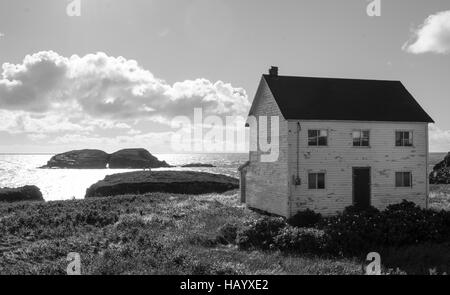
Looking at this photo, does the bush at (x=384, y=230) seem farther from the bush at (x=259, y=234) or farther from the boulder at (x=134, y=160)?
the boulder at (x=134, y=160)

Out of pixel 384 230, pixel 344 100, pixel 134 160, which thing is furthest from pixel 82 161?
pixel 384 230

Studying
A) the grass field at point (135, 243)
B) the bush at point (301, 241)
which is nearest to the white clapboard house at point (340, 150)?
the grass field at point (135, 243)

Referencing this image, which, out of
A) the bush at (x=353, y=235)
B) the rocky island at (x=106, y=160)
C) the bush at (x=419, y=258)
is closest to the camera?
the bush at (x=419, y=258)

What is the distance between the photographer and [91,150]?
639ft

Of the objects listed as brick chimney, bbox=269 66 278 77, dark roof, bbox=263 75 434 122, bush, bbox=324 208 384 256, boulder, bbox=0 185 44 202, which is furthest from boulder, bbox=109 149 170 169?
bush, bbox=324 208 384 256

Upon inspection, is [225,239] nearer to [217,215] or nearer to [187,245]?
[187,245]

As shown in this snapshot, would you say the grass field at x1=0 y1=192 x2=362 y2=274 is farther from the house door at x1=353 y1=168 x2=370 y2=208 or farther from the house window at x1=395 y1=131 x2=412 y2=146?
the house window at x1=395 y1=131 x2=412 y2=146

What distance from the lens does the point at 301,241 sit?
61.8 ft

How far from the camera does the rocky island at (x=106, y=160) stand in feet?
550

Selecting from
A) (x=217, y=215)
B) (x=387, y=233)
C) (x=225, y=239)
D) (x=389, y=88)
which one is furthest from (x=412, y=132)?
(x=225, y=239)

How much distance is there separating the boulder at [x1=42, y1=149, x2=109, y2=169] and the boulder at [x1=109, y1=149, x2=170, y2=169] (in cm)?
496

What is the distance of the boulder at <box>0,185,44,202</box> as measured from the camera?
40.9 meters

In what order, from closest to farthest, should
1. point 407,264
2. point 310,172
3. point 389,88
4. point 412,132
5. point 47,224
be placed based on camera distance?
point 407,264 → point 47,224 → point 310,172 → point 412,132 → point 389,88

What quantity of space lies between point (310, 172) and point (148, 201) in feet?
42.6
